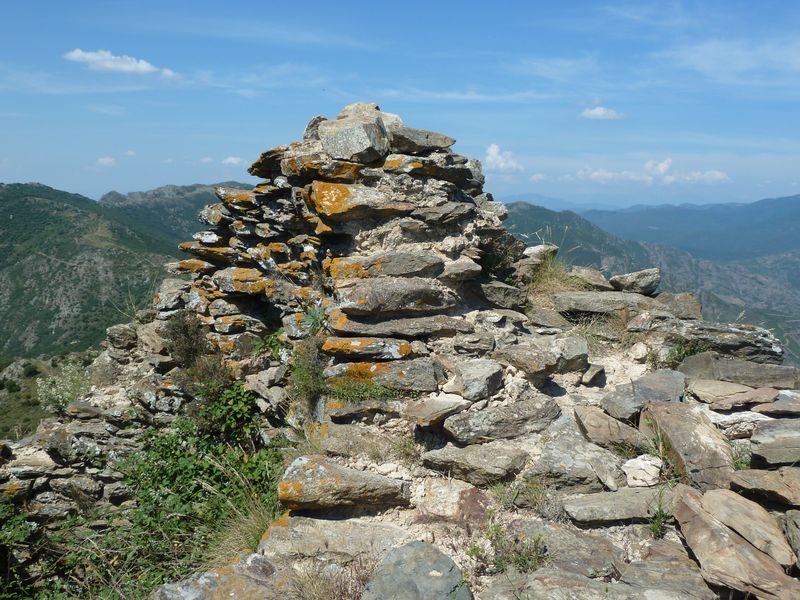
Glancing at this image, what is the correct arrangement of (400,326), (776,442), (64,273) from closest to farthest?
(776,442) < (400,326) < (64,273)

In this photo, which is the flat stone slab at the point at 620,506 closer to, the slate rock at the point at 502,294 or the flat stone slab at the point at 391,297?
the flat stone slab at the point at 391,297

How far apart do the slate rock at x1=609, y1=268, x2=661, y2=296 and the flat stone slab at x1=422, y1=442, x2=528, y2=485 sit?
488 cm

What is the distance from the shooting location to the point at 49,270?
3086 inches

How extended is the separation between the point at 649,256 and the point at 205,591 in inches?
7889

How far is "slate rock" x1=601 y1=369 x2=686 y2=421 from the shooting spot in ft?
19.5

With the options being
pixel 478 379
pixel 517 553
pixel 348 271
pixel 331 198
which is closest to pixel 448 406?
pixel 478 379

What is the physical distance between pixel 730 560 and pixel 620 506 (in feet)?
3.33

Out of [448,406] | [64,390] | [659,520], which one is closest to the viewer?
[659,520]

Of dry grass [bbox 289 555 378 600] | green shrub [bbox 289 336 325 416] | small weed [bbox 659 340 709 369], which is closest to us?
dry grass [bbox 289 555 378 600]

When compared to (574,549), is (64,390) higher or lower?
lower

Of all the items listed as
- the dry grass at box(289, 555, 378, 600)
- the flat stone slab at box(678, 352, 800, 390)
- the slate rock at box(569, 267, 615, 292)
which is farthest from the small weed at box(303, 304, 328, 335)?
the flat stone slab at box(678, 352, 800, 390)

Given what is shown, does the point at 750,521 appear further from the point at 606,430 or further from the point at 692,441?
the point at 606,430

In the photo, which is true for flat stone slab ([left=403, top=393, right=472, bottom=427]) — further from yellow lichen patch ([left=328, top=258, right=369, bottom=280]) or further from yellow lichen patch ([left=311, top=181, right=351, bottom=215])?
yellow lichen patch ([left=311, top=181, right=351, bottom=215])

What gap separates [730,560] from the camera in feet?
12.3
